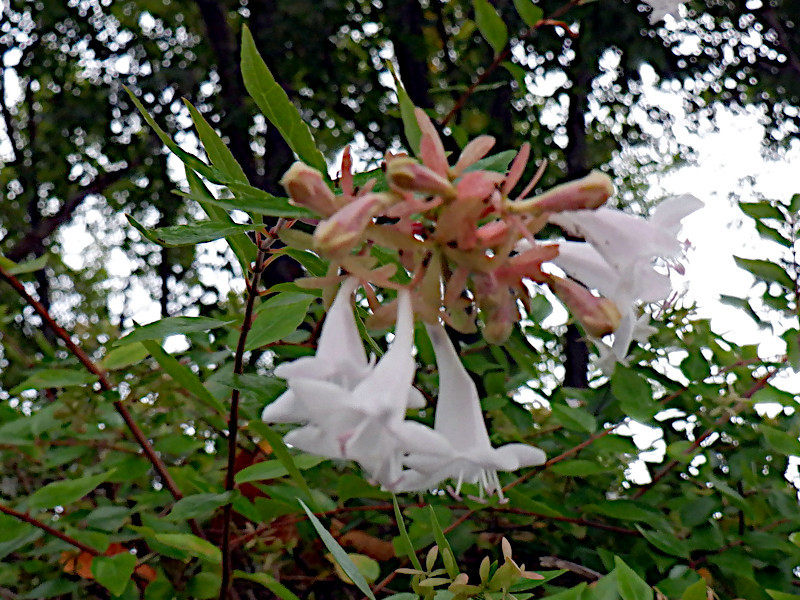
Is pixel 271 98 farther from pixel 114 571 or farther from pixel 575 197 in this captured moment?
pixel 114 571

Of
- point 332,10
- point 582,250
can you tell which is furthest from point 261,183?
point 582,250

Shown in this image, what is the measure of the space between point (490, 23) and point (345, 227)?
0.90 m

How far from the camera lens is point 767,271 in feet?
4.36

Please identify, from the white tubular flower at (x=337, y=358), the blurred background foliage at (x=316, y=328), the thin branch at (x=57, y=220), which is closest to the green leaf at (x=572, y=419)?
the blurred background foliage at (x=316, y=328)

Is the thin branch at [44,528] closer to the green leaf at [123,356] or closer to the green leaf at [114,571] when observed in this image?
the green leaf at [114,571]

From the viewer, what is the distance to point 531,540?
145 centimetres

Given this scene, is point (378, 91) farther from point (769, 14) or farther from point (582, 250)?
point (582, 250)

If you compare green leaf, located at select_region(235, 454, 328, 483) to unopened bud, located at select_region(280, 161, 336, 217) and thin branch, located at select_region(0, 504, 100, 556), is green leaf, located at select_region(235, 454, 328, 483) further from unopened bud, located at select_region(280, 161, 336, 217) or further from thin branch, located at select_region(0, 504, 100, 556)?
unopened bud, located at select_region(280, 161, 336, 217)

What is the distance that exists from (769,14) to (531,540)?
138 inches

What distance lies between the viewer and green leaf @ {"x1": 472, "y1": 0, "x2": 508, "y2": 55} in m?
1.21

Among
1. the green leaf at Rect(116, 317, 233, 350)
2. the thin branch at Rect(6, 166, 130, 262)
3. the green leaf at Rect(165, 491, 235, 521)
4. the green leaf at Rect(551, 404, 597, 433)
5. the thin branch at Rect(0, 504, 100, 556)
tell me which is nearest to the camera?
the green leaf at Rect(116, 317, 233, 350)

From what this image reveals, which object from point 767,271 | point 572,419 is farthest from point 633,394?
point 767,271

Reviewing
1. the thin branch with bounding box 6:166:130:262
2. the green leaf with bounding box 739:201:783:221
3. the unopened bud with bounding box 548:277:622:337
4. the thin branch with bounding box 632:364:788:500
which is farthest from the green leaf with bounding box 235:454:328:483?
the thin branch with bounding box 6:166:130:262

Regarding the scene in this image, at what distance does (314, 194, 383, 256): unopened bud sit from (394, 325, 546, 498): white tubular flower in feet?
0.39
